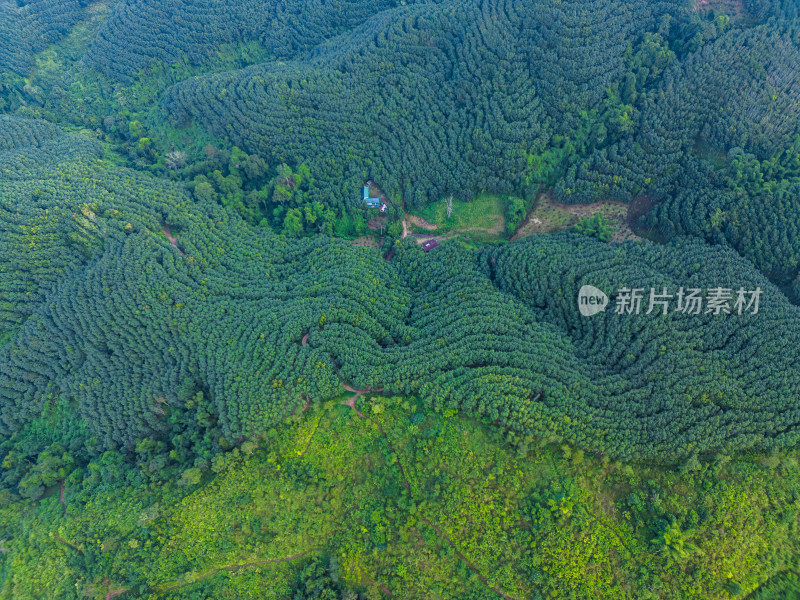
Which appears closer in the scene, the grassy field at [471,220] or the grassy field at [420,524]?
the grassy field at [420,524]

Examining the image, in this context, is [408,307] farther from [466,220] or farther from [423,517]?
[423,517]

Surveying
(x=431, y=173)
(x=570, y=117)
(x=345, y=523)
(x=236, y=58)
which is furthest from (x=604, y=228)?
(x=236, y=58)

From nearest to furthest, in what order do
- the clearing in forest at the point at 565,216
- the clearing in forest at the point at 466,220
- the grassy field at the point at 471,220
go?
1. the clearing in forest at the point at 565,216
2. the grassy field at the point at 471,220
3. the clearing in forest at the point at 466,220

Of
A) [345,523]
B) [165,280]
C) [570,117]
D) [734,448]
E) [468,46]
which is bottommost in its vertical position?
[345,523]

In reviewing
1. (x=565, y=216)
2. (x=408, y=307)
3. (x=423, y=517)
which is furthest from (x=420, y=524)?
(x=565, y=216)

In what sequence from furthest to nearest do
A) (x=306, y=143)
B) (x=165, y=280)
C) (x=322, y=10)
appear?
1. (x=322, y=10)
2. (x=306, y=143)
3. (x=165, y=280)

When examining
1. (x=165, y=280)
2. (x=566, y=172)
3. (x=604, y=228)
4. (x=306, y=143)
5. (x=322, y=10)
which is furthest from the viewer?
(x=322, y=10)

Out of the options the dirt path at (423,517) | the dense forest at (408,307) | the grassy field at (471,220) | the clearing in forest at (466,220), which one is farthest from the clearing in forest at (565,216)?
the dirt path at (423,517)

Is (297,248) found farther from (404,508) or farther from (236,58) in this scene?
(236,58)

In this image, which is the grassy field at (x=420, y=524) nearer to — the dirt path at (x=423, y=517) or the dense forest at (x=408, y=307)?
the dirt path at (x=423, y=517)
